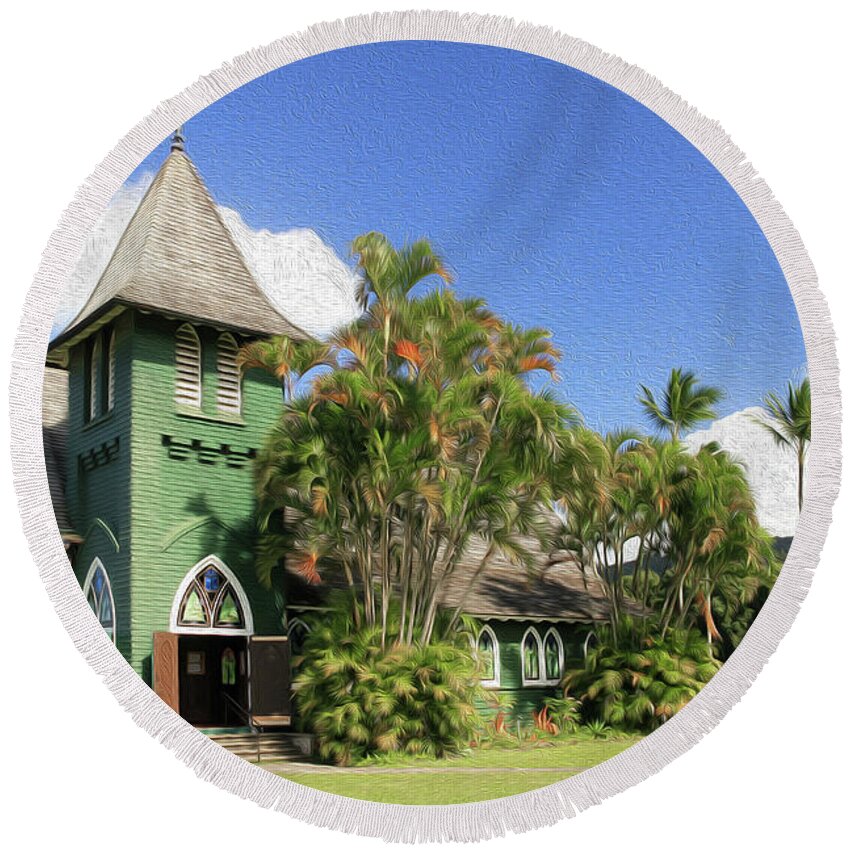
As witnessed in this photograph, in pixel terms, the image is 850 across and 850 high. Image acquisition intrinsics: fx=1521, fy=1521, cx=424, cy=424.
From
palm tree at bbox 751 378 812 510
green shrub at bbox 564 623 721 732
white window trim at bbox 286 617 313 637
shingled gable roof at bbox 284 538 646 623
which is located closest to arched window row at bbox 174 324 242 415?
shingled gable roof at bbox 284 538 646 623

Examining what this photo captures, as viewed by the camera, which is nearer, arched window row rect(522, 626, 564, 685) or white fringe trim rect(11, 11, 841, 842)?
white fringe trim rect(11, 11, 841, 842)

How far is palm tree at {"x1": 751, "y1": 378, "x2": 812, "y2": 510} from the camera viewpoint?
40.6 feet

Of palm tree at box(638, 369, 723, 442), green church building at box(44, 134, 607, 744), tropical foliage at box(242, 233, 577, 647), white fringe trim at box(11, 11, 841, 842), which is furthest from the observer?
palm tree at box(638, 369, 723, 442)

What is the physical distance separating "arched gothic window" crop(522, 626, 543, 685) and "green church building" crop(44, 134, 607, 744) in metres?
0.02

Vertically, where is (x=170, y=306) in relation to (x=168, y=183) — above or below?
below

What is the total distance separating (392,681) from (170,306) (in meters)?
3.54

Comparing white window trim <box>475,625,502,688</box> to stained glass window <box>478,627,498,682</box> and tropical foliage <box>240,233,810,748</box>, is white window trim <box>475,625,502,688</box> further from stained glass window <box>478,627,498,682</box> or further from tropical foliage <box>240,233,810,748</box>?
tropical foliage <box>240,233,810,748</box>

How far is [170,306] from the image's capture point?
490 inches

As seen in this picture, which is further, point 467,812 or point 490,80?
point 490,80

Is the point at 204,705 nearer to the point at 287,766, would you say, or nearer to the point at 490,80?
the point at 287,766

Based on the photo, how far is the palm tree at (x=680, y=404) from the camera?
12203mm

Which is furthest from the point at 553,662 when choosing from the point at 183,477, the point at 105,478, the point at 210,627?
the point at 105,478

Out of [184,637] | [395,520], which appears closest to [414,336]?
[395,520]

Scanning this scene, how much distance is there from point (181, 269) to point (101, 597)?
2.76m
